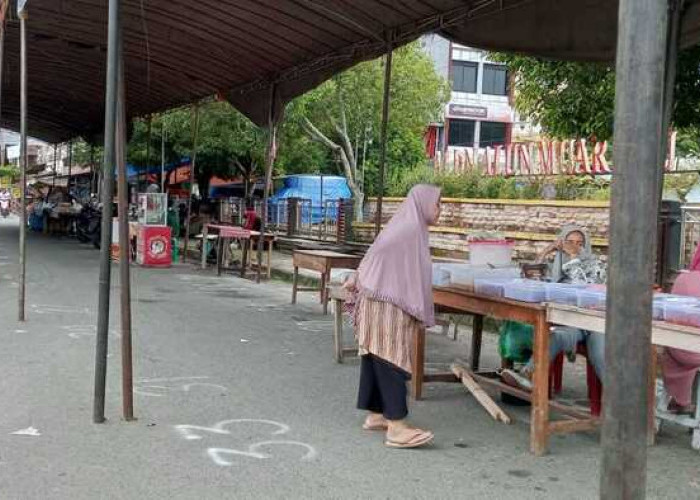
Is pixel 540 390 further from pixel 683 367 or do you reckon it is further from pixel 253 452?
pixel 253 452

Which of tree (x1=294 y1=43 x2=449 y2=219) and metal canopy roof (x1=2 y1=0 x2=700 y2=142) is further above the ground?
tree (x1=294 y1=43 x2=449 y2=219)

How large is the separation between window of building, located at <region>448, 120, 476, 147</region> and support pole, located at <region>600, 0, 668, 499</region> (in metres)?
51.4

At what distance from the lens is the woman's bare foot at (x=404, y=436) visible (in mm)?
5148

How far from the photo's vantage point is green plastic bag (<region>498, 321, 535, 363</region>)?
6309 millimetres

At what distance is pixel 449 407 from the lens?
20.8 ft

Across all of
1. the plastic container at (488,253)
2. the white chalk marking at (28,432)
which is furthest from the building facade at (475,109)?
the white chalk marking at (28,432)

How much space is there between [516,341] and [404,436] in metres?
1.63

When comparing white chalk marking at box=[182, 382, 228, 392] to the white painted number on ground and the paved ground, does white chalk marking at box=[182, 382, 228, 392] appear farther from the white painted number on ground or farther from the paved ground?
the white painted number on ground

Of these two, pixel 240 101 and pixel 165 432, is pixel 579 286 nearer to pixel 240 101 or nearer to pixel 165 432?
pixel 165 432

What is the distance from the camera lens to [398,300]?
511 cm

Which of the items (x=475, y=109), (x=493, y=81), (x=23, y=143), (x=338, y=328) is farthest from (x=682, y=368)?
(x=493, y=81)

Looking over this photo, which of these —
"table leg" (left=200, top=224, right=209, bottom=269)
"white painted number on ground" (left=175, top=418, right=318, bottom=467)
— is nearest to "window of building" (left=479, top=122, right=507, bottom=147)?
"table leg" (left=200, top=224, right=209, bottom=269)

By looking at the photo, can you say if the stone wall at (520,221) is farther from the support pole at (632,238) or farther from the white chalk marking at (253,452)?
the support pole at (632,238)

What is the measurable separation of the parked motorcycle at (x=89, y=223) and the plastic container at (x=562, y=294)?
19164mm
